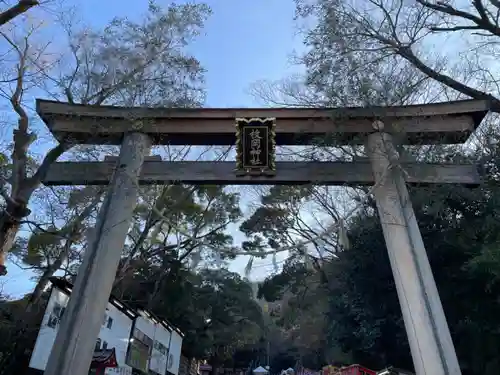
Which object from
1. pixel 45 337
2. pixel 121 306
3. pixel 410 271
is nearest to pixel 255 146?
pixel 410 271

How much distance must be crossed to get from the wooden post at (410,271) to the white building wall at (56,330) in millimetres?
7183

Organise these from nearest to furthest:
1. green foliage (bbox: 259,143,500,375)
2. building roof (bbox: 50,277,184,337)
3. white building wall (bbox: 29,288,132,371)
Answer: green foliage (bbox: 259,143,500,375)
white building wall (bbox: 29,288,132,371)
building roof (bbox: 50,277,184,337)

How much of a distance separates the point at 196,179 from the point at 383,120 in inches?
113

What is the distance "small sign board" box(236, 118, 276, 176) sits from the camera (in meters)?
5.56

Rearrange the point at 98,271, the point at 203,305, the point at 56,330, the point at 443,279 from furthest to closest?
the point at 203,305 → the point at 56,330 → the point at 443,279 → the point at 98,271

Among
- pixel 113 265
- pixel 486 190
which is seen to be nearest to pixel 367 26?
pixel 486 190

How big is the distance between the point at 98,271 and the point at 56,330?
5286 mm

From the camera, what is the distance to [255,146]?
18.5ft

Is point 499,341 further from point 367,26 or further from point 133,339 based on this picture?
point 133,339

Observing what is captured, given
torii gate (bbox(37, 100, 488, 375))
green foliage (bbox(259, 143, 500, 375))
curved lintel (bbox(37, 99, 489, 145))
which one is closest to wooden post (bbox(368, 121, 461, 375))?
torii gate (bbox(37, 100, 488, 375))

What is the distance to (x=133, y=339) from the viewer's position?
1297 cm

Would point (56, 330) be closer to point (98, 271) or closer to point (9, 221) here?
point (9, 221)

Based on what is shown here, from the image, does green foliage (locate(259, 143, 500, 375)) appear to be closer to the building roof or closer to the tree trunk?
the tree trunk

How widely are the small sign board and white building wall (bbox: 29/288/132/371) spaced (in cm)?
603
